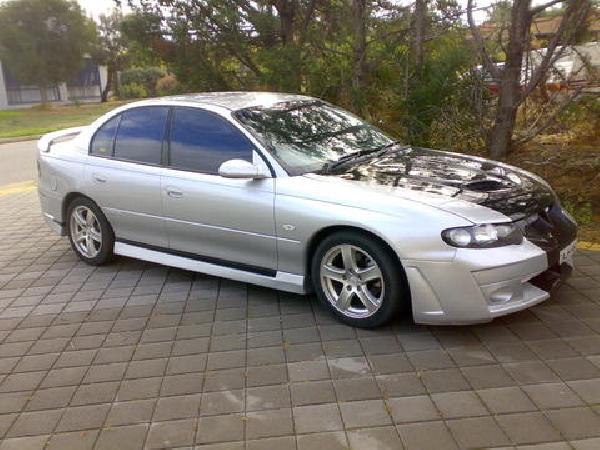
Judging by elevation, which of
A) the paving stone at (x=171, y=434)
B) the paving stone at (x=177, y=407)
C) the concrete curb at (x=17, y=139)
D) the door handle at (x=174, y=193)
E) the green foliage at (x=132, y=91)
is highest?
the door handle at (x=174, y=193)

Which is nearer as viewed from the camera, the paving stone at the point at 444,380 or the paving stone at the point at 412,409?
the paving stone at the point at 412,409

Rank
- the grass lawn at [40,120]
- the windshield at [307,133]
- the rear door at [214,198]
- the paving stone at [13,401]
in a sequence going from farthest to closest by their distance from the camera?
the grass lawn at [40,120], the windshield at [307,133], the rear door at [214,198], the paving stone at [13,401]

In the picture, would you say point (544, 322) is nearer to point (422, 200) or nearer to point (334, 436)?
point (422, 200)

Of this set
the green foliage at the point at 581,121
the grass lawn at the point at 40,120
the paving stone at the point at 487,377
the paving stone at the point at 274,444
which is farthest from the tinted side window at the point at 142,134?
the grass lawn at the point at 40,120

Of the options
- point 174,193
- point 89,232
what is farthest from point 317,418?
point 89,232

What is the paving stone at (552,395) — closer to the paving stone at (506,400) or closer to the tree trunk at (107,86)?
the paving stone at (506,400)

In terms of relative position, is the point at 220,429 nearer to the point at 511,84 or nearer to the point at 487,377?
the point at 487,377

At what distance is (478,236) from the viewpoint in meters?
3.72

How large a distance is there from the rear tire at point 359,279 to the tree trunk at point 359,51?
470 centimetres

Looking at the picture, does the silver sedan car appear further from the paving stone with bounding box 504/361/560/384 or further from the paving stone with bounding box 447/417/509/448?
the paving stone with bounding box 447/417/509/448

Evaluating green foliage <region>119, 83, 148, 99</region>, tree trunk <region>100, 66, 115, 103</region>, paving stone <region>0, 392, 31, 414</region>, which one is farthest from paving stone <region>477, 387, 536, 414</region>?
tree trunk <region>100, 66, 115, 103</region>

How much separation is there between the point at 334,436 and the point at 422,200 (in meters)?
1.61

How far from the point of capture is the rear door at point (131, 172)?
518cm

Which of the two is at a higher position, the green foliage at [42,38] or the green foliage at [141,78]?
the green foliage at [42,38]
